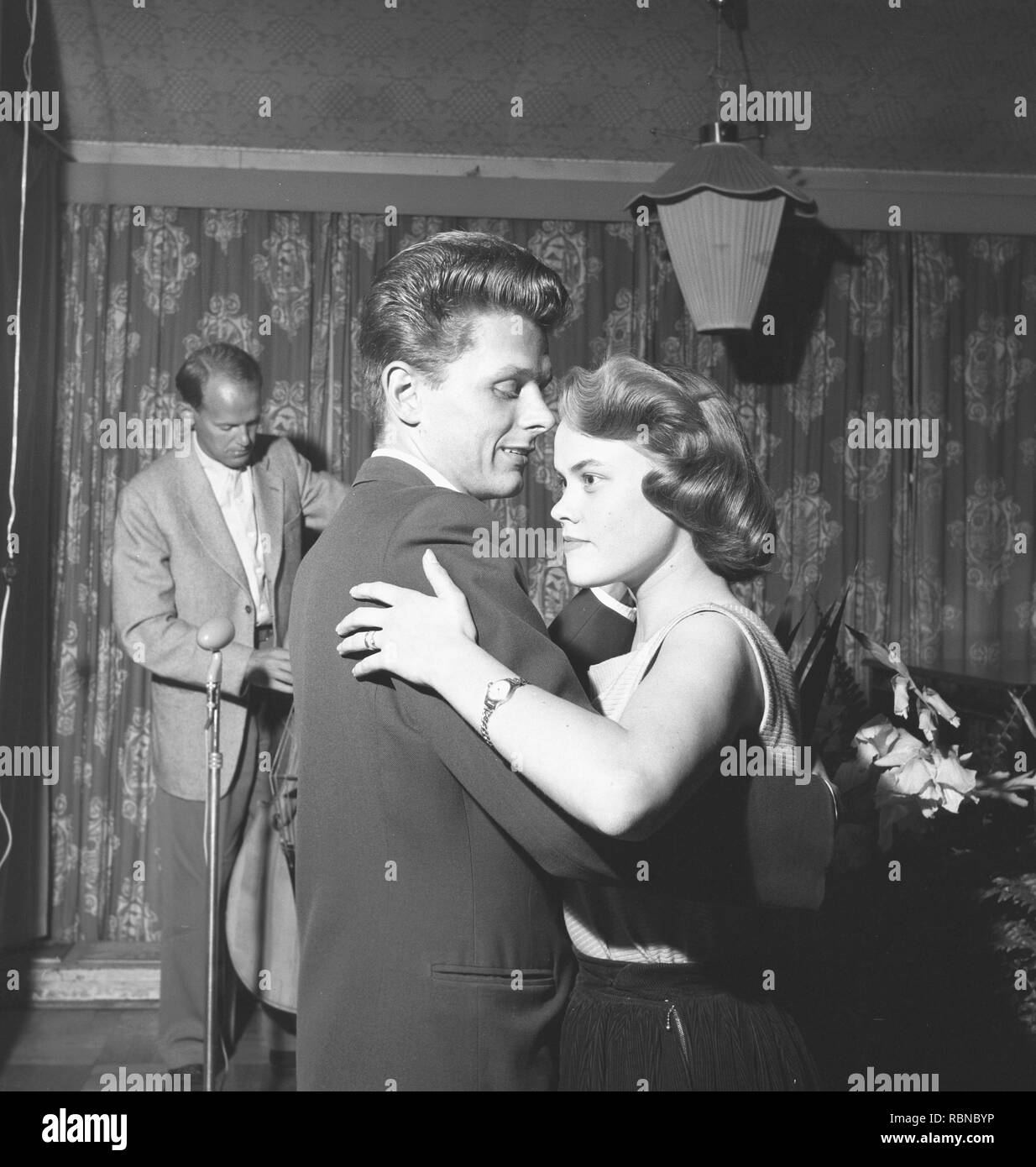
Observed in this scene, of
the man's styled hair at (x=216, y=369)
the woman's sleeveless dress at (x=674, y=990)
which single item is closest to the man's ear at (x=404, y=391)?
the woman's sleeveless dress at (x=674, y=990)

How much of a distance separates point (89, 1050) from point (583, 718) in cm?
311

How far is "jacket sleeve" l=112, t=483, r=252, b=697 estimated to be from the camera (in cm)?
338

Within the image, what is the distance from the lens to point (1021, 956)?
190 centimetres

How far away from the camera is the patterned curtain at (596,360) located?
437 cm

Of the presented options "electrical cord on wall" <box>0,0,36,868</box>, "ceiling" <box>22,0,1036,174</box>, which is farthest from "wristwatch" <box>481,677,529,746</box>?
"ceiling" <box>22,0,1036,174</box>

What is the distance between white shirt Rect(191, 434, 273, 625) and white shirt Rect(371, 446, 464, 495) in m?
2.28

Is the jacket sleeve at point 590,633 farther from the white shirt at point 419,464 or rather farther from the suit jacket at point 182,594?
the suit jacket at point 182,594

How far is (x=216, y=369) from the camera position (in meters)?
3.45

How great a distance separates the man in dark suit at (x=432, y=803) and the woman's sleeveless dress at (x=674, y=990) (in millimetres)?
118

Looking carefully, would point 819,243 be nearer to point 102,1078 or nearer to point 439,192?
point 439,192

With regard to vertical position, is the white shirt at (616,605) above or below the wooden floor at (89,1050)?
above

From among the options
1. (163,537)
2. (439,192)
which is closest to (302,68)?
(439,192)

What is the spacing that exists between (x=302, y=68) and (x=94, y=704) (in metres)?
2.31
